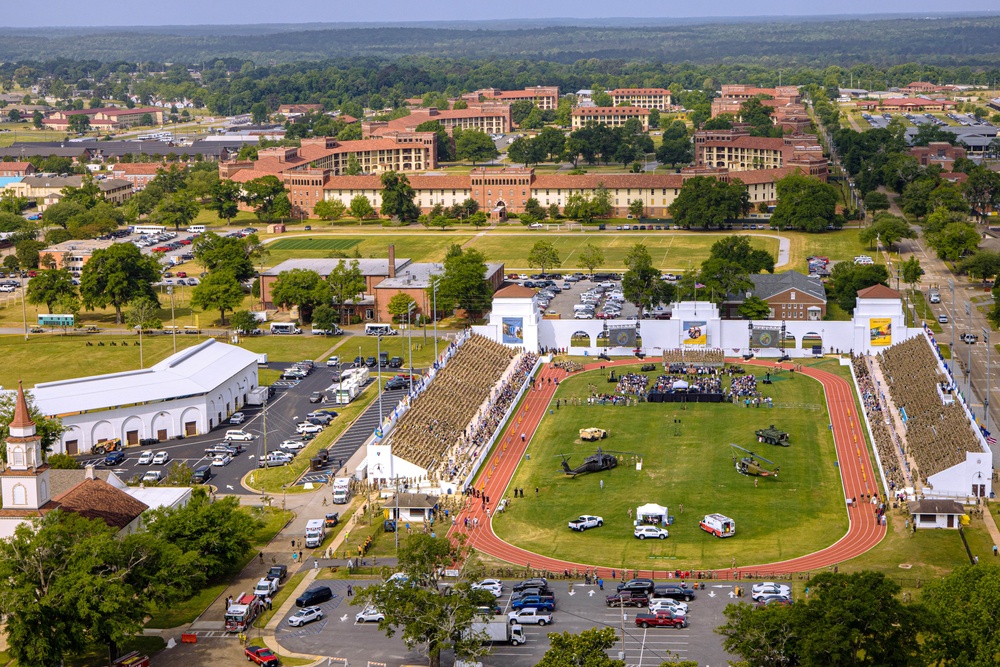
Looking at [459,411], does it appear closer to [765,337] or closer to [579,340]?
[579,340]

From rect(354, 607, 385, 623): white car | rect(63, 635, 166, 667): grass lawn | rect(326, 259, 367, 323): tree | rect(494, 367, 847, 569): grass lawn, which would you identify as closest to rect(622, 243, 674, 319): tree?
rect(326, 259, 367, 323): tree

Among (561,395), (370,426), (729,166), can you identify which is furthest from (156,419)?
(729,166)

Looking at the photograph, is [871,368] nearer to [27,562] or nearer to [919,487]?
[919,487]

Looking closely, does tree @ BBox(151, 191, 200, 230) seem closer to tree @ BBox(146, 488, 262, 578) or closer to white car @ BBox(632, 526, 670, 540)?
tree @ BBox(146, 488, 262, 578)

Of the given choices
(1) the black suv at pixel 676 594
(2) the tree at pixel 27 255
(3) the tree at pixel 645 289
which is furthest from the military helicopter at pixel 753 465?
(2) the tree at pixel 27 255

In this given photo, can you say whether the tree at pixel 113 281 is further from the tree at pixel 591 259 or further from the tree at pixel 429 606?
the tree at pixel 429 606

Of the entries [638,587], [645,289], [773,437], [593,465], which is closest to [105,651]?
[638,587]
